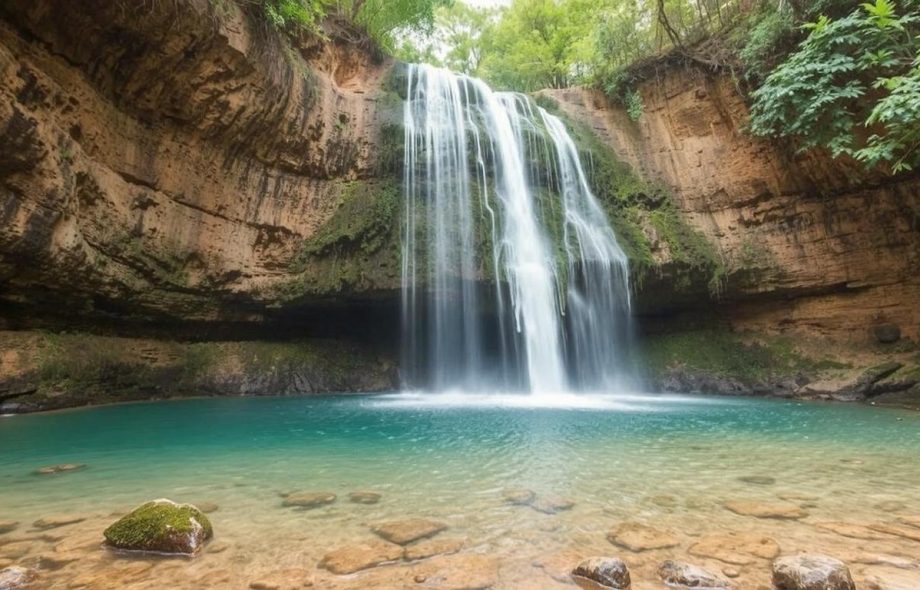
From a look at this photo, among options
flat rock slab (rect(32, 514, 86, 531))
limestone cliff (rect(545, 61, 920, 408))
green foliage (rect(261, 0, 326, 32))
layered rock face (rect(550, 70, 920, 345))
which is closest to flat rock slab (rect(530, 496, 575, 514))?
flat rock slab (rect(32, 514, 86, 531))

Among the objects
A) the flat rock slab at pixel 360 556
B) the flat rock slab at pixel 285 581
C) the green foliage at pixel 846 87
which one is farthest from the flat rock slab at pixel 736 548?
the green foliage at pixel 846 87

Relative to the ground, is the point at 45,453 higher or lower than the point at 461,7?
lower

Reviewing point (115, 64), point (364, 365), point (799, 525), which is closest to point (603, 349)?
point (364, 365)

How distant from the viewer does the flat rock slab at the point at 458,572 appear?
2.34 m

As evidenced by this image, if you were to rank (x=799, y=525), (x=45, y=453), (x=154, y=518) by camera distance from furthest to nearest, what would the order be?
(x=45, y=453) < (x=799, y=525) < (x=154, y=518)

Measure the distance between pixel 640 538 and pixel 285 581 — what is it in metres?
1.99

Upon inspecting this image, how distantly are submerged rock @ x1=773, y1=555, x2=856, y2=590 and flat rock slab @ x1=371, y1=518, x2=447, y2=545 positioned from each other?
1795mm

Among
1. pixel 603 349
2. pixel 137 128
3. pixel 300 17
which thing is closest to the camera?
pixel 137 128

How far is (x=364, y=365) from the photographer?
592 inches

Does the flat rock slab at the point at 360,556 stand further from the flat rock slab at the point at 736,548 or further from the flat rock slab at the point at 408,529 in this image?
the flat rock slab at the point at 736,548

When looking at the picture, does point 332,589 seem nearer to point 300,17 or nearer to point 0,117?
point 0,117

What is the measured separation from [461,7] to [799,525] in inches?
1075

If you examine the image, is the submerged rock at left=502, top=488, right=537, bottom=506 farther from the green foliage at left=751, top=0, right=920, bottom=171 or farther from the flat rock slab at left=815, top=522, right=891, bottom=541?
the green foliage at left=751, top=0, right=920, bottom=171

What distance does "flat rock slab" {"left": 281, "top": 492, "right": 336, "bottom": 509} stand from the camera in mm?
3514
